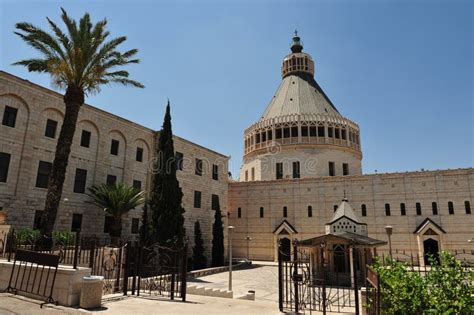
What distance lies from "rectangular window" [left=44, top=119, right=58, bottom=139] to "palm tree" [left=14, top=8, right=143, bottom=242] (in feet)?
16.5

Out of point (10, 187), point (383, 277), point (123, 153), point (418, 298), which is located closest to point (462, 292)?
point (418, 298)

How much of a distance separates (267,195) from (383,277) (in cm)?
2938

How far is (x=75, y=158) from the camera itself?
2181cm

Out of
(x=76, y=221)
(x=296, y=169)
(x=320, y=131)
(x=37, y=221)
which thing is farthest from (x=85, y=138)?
(x=320, y=131)

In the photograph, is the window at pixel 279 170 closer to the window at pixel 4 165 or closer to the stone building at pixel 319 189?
the stone building at pixel 319 189

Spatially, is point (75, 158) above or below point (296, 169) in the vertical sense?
below

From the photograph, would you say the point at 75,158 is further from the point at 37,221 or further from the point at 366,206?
the point at 366,206

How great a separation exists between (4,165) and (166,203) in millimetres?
9609

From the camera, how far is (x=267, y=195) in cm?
3569

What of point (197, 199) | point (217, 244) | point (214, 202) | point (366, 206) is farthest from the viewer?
point (214, 202)

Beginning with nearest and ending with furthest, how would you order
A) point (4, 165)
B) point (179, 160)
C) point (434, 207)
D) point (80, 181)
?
point (4, 165), point (80, 181), point (434, 207), point (179, 160)

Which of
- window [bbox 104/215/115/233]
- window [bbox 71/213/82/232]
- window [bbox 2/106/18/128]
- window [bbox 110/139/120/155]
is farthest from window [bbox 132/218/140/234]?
window [bbox 2/106/18/128]

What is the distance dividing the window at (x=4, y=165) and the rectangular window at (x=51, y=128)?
272cm

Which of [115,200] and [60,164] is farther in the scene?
[115,200]
